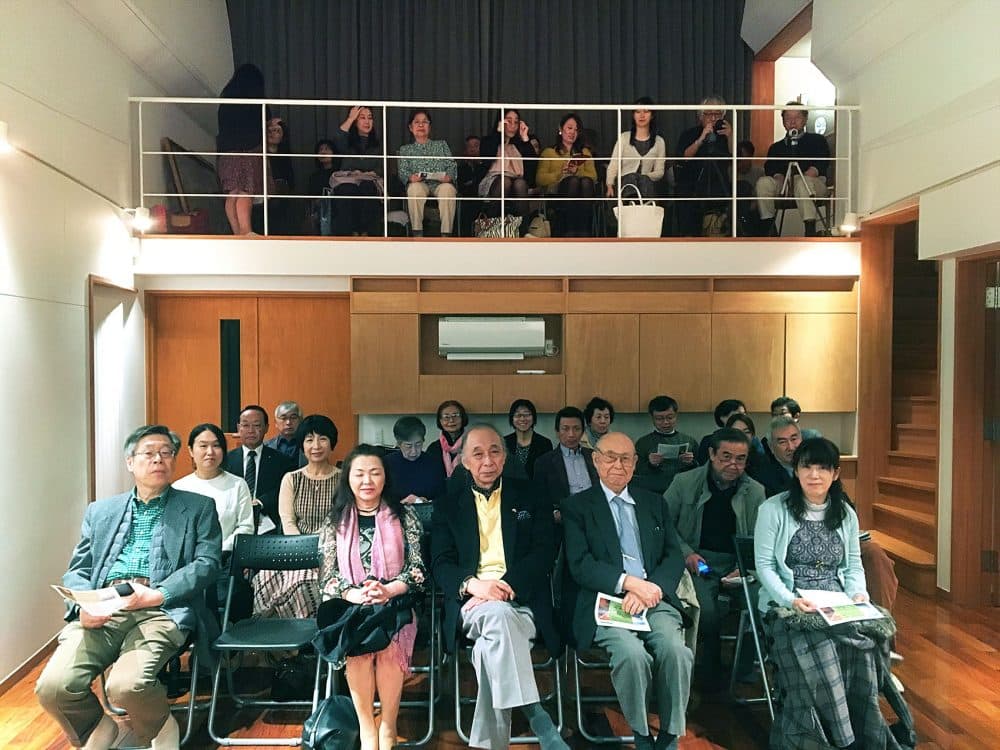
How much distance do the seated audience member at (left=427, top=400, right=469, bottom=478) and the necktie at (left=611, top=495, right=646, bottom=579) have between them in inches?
75.6

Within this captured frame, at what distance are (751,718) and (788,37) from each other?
22.6 ft

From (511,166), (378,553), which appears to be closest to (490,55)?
(511,166)

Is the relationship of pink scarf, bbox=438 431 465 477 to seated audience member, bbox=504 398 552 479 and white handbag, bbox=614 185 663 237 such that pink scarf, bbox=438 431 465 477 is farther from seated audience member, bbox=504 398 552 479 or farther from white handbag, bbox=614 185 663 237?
white handbag, bbox=614 185 663 237

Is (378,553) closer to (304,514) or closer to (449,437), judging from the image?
(304,514)

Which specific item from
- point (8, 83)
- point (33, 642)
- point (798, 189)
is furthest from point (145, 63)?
point (798, 189)

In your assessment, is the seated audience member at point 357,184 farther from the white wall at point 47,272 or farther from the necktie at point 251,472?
the necktie at point 251,472

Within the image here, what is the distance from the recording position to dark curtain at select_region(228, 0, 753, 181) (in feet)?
28.7

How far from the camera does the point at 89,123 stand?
5590 mm

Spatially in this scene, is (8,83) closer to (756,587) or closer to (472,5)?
(756,587)

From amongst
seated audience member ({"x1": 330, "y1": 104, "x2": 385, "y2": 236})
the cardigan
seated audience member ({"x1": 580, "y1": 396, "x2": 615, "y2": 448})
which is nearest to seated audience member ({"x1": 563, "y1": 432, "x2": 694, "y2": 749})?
the cardigan

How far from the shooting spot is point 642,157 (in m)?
7.14

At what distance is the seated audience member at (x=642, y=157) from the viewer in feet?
23.3

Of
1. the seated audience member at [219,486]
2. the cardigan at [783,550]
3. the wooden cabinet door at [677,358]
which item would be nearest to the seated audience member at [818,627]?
the cardigan at [783,550]

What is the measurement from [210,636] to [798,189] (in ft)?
18.8
